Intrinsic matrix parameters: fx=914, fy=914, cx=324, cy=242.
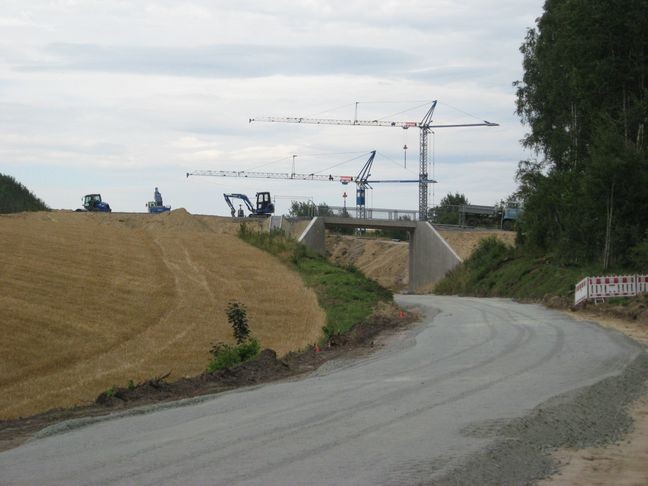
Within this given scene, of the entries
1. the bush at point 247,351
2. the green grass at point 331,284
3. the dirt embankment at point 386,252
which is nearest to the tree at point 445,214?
the dirt embankment at point 386,252

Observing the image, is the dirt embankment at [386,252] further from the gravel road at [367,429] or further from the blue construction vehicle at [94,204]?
the gravel road at [367,429]

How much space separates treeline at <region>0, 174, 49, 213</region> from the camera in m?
77.1

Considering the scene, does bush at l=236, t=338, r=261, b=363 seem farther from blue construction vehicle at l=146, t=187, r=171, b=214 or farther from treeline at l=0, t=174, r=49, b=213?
blue construction vehicle at l=146, t=187, r=171, b=214

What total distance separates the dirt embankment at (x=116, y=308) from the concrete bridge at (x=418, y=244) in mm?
23135

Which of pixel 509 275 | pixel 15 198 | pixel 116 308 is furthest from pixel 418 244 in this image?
pixel 116 308

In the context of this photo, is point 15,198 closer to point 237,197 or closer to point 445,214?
point 237,197

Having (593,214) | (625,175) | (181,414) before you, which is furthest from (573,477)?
(593,214)

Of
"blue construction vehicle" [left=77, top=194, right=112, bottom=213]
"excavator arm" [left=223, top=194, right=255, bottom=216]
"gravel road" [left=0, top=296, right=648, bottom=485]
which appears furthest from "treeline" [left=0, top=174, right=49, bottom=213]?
"gravel road" [left=0, top=296, right=648, bottom=485]

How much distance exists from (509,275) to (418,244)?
74.0 ft

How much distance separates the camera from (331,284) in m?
40.4

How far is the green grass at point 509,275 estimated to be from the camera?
1885 inches

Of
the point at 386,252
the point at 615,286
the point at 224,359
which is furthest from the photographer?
the point at 386,252

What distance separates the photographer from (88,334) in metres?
23.8

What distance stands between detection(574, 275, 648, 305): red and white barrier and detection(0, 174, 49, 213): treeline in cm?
5167
